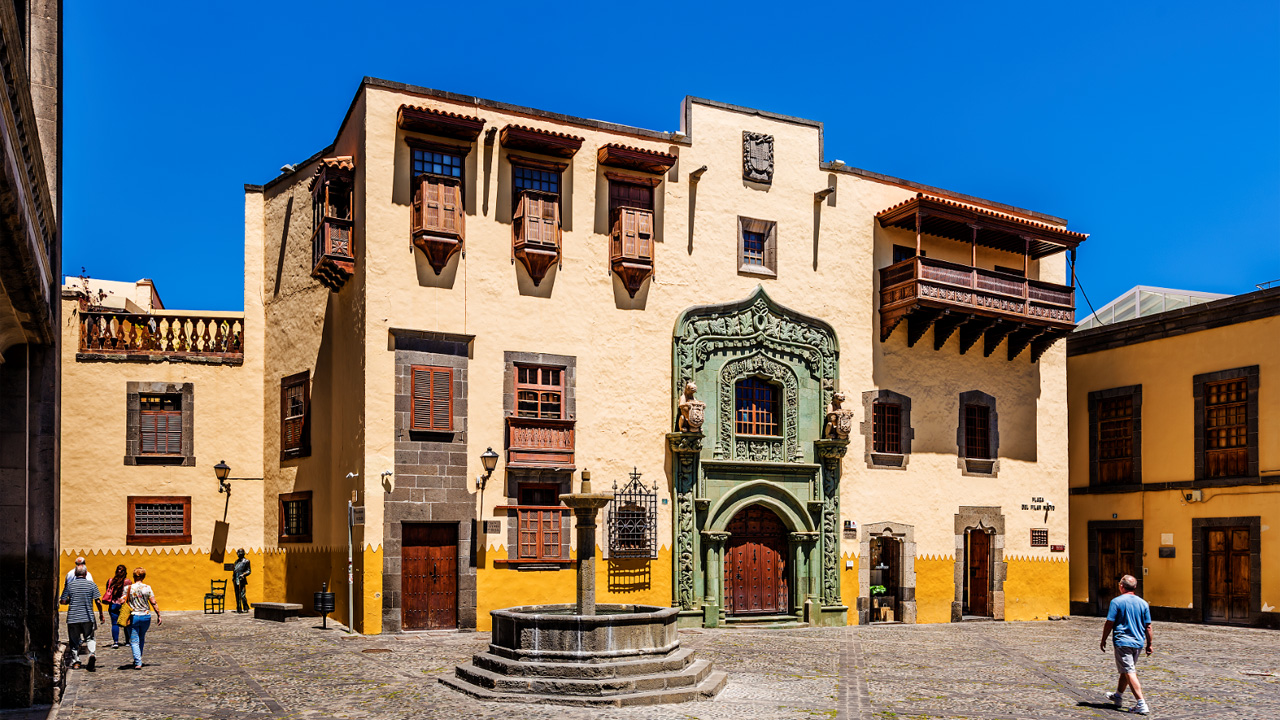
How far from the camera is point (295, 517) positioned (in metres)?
24.1

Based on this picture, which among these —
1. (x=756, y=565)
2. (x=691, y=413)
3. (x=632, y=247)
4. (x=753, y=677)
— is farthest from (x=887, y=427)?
(x=753, y=677)

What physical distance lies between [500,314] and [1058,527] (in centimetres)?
1600

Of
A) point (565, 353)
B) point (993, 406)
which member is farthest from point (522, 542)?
point (993, 406)

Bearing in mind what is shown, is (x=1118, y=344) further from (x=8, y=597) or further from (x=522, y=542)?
(x=8, y=597)

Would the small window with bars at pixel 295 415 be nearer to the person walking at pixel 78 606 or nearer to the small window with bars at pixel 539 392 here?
the small window with bars at pixel 539 392

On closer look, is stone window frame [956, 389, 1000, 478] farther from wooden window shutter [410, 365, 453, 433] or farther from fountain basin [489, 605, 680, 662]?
fountain basin [489, 605, 680, 662]

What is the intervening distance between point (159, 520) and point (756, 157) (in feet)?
51.3

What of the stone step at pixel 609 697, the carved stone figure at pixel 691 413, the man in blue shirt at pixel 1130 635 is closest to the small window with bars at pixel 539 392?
the carved stone figure at pixel 691 413

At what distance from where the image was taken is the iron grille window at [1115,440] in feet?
97.4

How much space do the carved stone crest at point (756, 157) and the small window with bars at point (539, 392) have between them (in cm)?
663

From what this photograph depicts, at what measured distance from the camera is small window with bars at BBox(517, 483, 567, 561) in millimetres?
21750

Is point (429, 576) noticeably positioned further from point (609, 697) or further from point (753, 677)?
point (609, 697)

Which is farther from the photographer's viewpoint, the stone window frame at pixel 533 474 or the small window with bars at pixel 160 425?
the small window with bars at pixel 160 425

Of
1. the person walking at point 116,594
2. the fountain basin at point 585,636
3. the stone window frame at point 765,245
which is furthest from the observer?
the stone window frame at point 765,245
